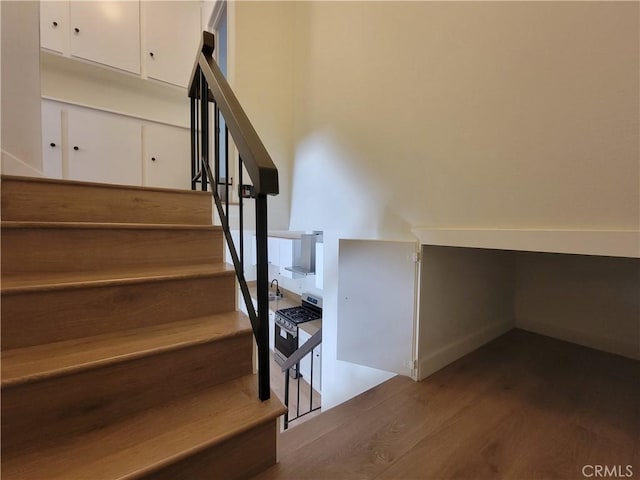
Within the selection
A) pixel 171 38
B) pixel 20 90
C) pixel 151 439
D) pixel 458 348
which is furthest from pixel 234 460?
pixel 171 38

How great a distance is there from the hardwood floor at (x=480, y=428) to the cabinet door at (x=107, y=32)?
355 centimetres

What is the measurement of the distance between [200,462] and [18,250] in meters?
0.96

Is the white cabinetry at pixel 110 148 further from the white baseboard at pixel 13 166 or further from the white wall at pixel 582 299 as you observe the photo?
the white wall at pixel 582 299

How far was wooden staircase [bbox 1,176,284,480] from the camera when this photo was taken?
0.71 meters

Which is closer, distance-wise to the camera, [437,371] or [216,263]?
[216,263]

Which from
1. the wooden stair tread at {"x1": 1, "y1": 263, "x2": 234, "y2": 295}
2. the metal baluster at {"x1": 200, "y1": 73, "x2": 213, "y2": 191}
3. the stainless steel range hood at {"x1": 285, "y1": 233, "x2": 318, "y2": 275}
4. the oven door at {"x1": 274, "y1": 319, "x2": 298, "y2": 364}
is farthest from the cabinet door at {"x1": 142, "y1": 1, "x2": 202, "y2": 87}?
the oven door at {"x1": 274, "y1": 319, "x2": 298, "y2": 364}

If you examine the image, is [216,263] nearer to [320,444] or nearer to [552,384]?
[320,444]

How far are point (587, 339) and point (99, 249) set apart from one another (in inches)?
122

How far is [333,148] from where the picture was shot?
211 centimetres

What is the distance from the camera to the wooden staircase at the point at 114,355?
2.33 feet

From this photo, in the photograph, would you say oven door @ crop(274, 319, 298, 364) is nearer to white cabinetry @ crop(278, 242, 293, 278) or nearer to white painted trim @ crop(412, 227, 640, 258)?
white cabinetry @ crop(278, 242, 293, 278)

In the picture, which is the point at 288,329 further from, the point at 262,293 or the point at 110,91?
the point at 110,91

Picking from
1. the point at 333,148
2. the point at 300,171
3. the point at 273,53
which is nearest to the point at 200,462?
the point at 333,148

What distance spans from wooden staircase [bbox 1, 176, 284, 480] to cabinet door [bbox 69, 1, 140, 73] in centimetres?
231
